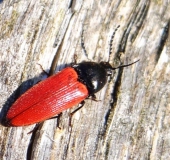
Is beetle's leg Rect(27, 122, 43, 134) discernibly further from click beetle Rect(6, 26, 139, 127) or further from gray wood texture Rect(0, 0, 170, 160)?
click beetle Rect(6, 26, 139, 127)

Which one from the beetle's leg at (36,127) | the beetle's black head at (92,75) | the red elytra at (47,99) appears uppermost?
the beetle's black head at (92,75)

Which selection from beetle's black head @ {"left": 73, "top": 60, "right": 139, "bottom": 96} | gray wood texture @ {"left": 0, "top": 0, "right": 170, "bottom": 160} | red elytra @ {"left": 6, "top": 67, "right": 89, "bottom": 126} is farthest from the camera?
beetle's black head @ {"left": 73, "top": 60, "right": 139, "bottom": 96}

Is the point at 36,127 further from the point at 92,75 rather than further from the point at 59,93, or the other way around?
the point at 92,75

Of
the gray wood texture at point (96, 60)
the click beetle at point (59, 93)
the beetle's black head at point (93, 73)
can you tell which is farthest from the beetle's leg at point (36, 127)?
the beetle's black head at point (93, 73)

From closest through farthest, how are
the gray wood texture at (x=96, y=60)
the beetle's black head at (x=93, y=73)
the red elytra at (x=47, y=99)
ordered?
the red elytra at (x=47, y=99)
the gray wood texture at (x=96, y=60)
the beetle's black head at (x=93, y=73)

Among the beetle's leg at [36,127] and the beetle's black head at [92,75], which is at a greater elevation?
the beetle's black head at [92,75]

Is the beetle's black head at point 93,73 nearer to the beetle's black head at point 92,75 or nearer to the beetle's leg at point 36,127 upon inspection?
the beetle's black head at point 92,75

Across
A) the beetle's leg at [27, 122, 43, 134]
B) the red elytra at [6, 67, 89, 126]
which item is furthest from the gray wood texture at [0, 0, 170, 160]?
the red elytra at [6, 67, 89, 126]
